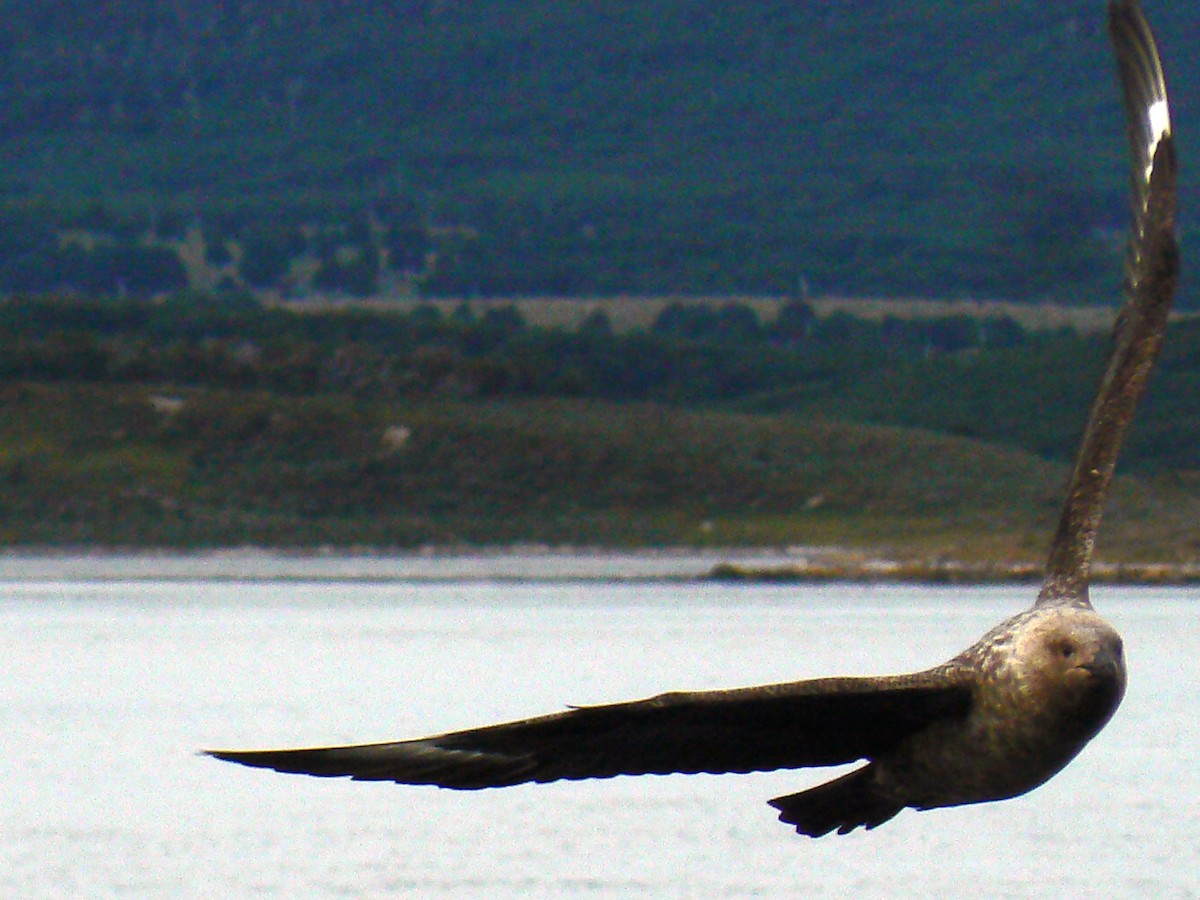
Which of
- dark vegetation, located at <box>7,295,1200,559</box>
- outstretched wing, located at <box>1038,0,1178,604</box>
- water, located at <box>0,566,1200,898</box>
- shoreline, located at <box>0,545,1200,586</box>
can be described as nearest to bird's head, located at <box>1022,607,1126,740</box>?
outstretched wing, located at <box>1038,0,1178,604</box>

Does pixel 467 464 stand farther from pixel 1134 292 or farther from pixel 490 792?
pixel 1134 292

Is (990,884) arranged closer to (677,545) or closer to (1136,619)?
(1136,619)

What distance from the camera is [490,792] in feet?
132

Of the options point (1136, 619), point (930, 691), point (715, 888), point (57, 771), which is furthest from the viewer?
point (1136, 619)

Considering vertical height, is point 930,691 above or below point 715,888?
below

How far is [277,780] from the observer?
43531 mm

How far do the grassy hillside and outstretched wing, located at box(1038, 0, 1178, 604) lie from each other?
109593mm

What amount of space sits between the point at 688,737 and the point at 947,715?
1335 mm

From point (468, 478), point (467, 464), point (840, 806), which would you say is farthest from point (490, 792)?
point (467, 464)

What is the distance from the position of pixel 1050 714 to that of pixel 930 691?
3.18 feet

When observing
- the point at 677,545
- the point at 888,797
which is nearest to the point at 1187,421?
the point at 677,545

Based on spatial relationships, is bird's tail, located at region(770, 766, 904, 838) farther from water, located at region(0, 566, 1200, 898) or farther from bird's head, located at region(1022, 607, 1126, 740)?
water, located at region(0, 566, 1200, 898)

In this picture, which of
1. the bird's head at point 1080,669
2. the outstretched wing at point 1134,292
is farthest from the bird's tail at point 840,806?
the bird's head at point 1080,669

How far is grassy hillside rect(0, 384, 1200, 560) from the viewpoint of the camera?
449 ft
